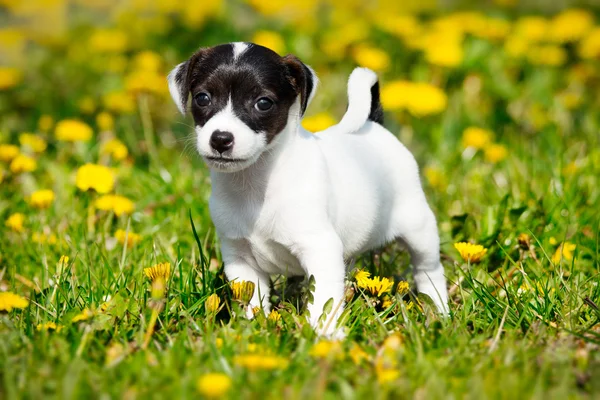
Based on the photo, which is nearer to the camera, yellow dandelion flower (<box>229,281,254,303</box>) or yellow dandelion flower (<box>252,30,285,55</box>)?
yellow dandelion flower (<box>229,281,254,303</box>)

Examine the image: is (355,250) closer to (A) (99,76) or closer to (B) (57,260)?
(B) (57,260)

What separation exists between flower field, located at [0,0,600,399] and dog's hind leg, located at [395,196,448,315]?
4.1 inches

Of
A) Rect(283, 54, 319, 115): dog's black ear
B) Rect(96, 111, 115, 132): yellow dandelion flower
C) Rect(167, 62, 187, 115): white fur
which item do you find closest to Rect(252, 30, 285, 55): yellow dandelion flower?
Rect(96, 111, 115, 132): yellow dandelion flower

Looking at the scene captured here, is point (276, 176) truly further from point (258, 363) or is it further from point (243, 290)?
point (258, 363)

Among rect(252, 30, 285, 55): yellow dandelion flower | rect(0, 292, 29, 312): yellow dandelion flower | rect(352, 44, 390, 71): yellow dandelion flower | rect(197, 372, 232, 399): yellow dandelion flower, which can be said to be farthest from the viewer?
rect(252, 30, 285, 55): yellow dandelion flower

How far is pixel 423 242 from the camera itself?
3887mm

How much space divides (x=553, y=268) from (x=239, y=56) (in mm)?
1629

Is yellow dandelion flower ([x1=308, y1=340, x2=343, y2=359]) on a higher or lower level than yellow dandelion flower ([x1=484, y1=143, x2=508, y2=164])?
lower

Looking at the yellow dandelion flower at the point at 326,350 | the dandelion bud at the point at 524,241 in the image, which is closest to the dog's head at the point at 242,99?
the yellow dandelion flower at the point at 326,350

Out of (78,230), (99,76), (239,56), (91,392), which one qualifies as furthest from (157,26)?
(91,392)

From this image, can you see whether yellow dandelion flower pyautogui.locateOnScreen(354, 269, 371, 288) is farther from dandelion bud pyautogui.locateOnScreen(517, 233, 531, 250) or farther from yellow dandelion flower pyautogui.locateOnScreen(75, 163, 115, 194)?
yellow dandelion flower pyautogui.locateOnScreen(75, 163, 115, 194)

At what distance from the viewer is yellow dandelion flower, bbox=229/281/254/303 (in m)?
3.13

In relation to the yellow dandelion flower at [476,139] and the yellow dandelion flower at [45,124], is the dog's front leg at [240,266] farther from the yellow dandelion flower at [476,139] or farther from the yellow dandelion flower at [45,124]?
the yellow dandelion flower at [45,124]

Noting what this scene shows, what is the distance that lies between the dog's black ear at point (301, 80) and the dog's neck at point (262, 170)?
10 cm
